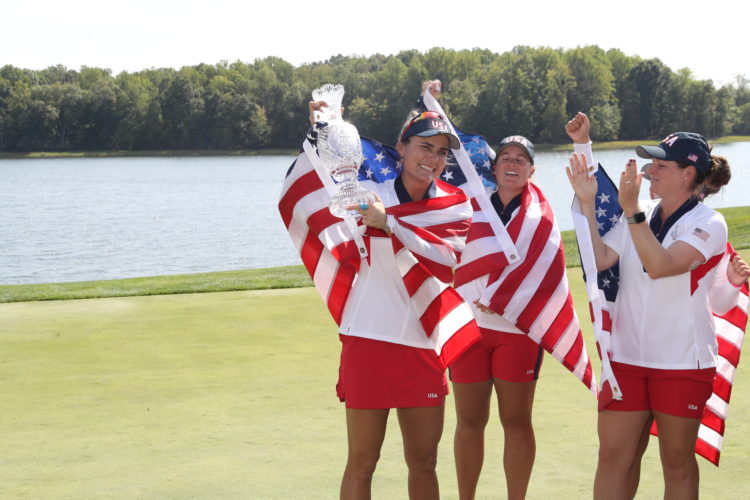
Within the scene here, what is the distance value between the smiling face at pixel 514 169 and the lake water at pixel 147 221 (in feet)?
59.5

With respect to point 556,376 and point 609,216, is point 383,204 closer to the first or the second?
point 609,216

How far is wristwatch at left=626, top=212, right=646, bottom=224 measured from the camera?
143 inches

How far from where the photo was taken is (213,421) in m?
5.44

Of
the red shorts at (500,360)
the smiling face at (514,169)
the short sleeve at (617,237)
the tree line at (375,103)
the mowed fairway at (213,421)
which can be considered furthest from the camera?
the tree line at (375,103)

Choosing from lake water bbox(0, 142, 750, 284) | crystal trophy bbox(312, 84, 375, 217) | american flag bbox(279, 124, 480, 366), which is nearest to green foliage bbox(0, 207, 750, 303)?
american flag bbox(279, 124, 480, 366)

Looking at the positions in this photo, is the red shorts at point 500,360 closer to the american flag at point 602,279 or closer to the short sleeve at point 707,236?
the american flag at point 602,279

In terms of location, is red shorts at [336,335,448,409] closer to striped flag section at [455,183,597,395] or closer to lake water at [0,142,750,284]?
striped flag section at [455,183,597,395]

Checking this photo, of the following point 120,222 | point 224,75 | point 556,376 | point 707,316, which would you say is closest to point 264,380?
point 556,376

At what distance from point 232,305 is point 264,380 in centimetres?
301

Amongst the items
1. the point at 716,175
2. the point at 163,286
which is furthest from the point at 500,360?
the point at 163,286

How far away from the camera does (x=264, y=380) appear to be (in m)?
6.34

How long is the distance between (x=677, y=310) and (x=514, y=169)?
1152mm

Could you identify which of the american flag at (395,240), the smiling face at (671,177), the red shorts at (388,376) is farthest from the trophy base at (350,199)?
the smiling face at (671,177)

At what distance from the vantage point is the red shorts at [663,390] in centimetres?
372
